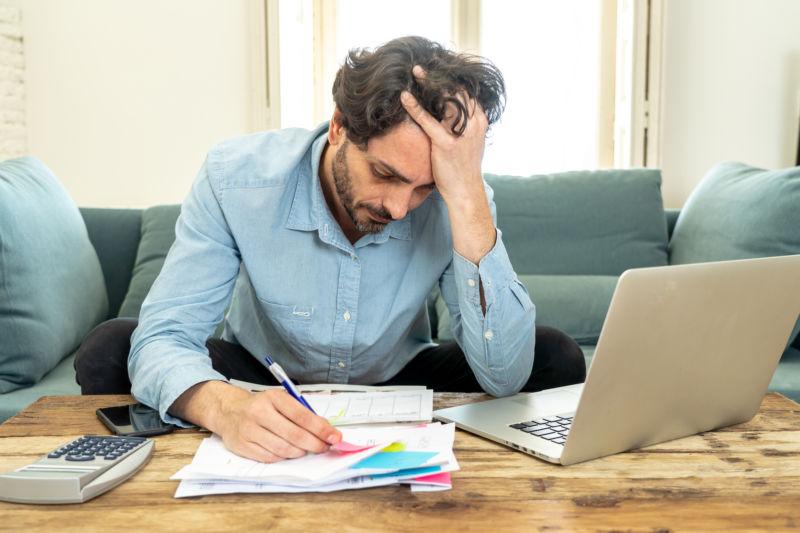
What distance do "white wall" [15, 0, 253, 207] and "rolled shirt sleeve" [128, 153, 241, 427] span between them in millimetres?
2214

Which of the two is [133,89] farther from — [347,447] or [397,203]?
[347,447]

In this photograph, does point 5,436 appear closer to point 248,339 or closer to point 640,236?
point 248,339

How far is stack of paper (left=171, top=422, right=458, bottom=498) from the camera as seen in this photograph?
2.68 feet

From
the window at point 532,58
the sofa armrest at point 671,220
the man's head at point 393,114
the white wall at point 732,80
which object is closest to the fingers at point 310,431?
the man's head at point 393,114

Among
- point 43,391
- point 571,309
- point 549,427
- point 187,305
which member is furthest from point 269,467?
point 571,309

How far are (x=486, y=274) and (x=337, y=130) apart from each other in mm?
351

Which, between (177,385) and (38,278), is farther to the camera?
(38,278)

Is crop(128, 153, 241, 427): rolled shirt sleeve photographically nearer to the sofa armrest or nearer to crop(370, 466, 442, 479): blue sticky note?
crop(370, 466, 442, 479): blue sticky note

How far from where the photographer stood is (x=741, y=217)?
226 cm

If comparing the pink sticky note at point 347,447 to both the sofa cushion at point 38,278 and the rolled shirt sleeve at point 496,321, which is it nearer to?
the rolled shirt sleeve at point 496,321

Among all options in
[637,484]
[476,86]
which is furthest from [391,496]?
[476,86]

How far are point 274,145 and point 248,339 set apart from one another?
0.39m

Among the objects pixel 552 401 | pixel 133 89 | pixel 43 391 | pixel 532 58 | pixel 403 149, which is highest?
pixel 532 58

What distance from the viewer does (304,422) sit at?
0.89 m
